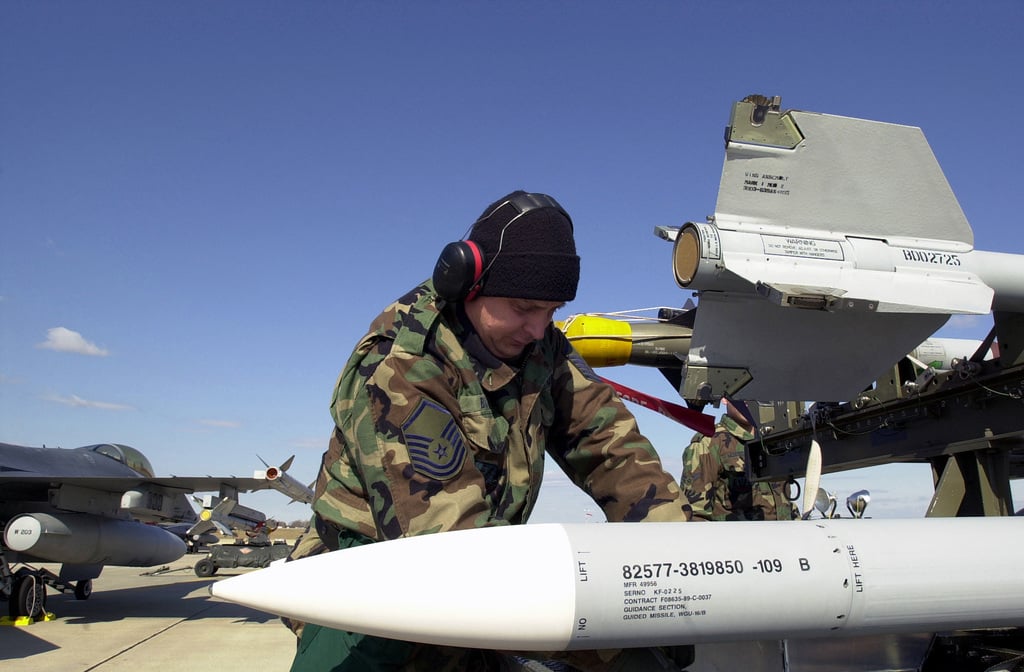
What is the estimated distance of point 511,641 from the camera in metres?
1.72

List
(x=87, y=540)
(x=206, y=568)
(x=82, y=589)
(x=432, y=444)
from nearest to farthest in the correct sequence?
1. (x=432, y=444)
2. (x=87, y=540)
3. (x=82, y=589)
4. (x=206, y=568)

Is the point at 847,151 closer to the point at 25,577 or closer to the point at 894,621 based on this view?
the point at 894,621

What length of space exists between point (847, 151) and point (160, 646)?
730 cm

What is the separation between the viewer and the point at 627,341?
5.59m

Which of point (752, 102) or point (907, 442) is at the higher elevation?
point (752, 102)

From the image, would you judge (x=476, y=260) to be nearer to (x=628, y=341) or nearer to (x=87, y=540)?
(x=628, y=341)

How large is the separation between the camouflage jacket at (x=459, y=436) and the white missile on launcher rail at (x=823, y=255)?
233 cm

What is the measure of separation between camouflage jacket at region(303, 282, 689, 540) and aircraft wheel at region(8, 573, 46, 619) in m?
8.84

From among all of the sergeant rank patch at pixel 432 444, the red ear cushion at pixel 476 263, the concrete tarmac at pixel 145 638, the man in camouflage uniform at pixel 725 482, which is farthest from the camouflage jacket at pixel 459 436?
the man in camouflage uniform at pixel 725 482

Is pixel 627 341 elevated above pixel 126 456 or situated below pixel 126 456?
above

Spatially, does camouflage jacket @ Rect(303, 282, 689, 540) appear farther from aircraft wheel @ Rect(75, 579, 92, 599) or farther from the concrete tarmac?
aircraft wheel @ Rect(75, 579, 92, 599)

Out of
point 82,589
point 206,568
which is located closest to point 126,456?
point 82,589

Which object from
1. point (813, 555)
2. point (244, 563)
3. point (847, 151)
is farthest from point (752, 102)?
point (244, 563)

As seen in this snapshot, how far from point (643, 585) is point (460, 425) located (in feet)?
1.94
